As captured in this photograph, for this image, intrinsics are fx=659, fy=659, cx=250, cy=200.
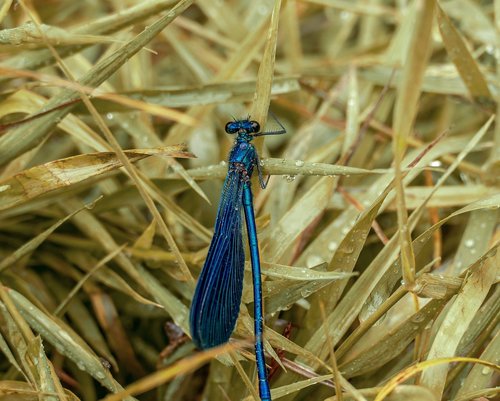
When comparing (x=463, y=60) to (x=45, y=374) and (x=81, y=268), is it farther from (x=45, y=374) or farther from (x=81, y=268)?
(x=45, y=374)

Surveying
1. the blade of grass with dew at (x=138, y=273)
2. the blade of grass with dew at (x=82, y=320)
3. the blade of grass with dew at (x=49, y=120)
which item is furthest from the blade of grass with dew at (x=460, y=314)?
the blade of grass with dew at (x=49, y=120)

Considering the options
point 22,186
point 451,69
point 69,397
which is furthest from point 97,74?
point 451,69

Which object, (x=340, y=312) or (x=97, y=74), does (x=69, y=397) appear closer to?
(x=340, y=312)

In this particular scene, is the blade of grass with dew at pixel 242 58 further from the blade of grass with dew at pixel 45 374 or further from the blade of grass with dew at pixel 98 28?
the blade of grass with dew at pixel 45 374

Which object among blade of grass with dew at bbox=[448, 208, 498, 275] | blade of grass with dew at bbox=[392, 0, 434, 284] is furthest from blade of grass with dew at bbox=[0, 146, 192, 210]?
blade of grass with dew at bbox=[448, 208, 498, 275]

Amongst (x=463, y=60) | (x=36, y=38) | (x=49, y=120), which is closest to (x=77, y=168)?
(x=49, y=120)

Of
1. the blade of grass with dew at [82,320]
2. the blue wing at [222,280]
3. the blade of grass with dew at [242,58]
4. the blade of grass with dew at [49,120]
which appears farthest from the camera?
the blade of grass with dew at [242,58]

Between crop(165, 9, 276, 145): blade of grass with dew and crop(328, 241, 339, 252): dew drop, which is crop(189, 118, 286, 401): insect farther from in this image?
crop(165, 9, 276, 145): blade of grass with dew

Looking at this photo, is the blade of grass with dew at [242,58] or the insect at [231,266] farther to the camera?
the blade of grass with dew at [242,58]

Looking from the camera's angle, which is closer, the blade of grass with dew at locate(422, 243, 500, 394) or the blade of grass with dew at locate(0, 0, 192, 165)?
the blade of grass with dew at locate(422, 243, 500, 394)
